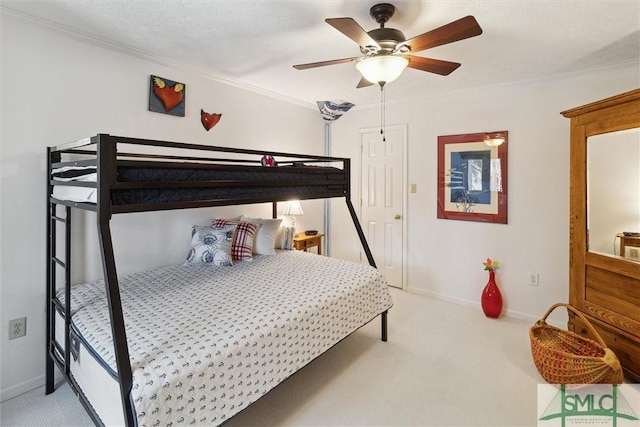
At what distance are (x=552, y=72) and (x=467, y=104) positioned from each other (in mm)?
757

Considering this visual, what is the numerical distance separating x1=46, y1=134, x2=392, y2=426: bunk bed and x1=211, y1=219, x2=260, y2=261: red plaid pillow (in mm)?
268

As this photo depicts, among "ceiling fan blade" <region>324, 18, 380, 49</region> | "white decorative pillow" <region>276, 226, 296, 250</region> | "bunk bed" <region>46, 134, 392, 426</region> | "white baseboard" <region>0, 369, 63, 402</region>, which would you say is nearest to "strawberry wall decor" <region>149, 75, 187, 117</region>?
"bunk bed" <region>46, 134, 392, 426</region>

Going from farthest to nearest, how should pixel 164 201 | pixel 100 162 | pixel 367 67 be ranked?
pixel 367 67 → pixel 164 201 → pixel 100 162

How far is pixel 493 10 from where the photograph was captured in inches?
74.1

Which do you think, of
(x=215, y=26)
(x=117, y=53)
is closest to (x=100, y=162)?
(x=215, y=26)

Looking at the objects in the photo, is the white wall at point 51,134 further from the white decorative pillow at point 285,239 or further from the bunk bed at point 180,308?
the white decorative pillow at point 285,239

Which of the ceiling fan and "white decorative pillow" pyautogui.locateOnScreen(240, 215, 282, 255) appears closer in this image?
the ceiling fan

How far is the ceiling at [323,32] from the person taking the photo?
1869 millimetres

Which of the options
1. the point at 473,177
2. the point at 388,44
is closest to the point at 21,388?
the point at 388,44

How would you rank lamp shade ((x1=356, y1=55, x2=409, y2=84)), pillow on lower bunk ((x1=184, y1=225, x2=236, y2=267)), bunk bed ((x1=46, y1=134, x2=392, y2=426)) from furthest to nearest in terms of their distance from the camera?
1. pillow on lower bunk ((x1=184, y1=225, x2=236, y2=267))
2. lamp shade ((x1=356, y1=55, x2=409, y2=84))
3. bunk bed ((x1=46, y1=134, x2=392, y2=426))

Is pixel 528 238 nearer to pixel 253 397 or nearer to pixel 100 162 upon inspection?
pixel 253 397

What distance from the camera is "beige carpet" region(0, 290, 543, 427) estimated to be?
6.13 ft

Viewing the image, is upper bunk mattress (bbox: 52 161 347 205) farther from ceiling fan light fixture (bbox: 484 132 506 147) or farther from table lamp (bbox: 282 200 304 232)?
ceiling fan light fixture (bbox: 484 132 506 147)

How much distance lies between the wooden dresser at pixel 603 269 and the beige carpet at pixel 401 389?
55 centimetres
